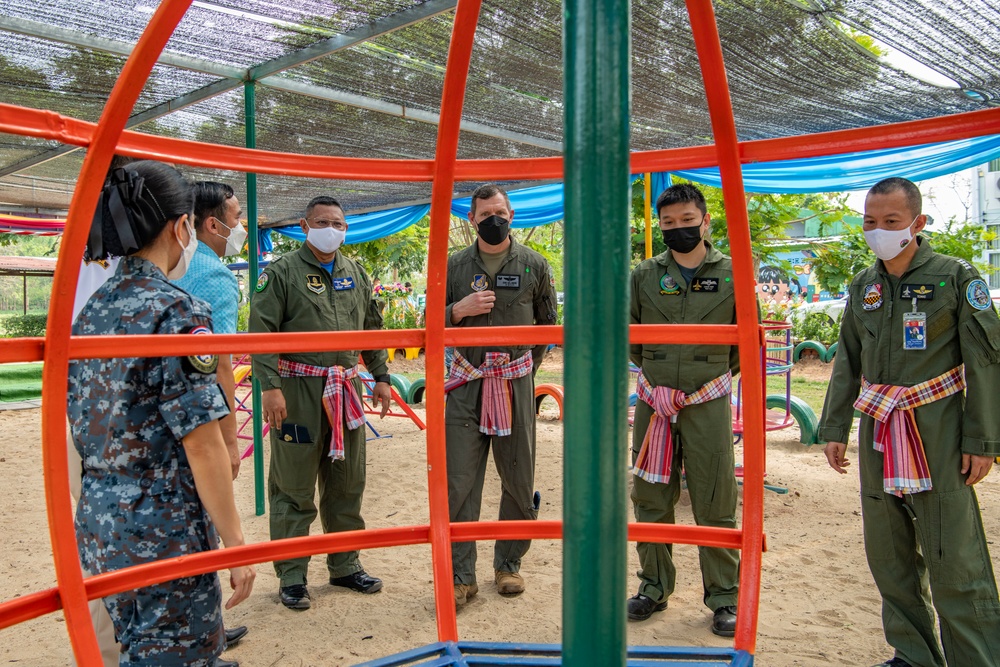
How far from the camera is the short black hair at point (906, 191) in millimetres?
2486

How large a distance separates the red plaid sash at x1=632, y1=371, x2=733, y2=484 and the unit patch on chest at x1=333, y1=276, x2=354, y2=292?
145cm

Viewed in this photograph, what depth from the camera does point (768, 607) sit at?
323cm

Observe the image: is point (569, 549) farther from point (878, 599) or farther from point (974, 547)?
point (878, 599)

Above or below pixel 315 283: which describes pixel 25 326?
below

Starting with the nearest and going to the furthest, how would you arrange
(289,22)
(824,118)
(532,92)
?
(289,22)
(532,92)
(824,118)

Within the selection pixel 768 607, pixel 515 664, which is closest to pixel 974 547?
pixel 768 607

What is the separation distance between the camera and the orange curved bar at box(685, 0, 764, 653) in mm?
1567

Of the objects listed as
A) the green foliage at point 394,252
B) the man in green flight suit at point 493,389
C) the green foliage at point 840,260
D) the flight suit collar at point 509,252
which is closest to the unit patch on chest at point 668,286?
the man in green flight suit at point 493,389

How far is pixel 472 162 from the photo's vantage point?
5.77 ft

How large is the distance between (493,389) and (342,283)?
87 cm

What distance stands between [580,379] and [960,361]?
2.13 m

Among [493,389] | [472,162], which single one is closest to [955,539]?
[493,389]

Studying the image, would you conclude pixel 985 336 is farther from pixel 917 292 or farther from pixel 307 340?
pixel 307 340

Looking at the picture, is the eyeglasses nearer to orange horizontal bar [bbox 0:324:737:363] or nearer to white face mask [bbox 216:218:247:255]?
white face mask [bbox 216:218:247:255]
